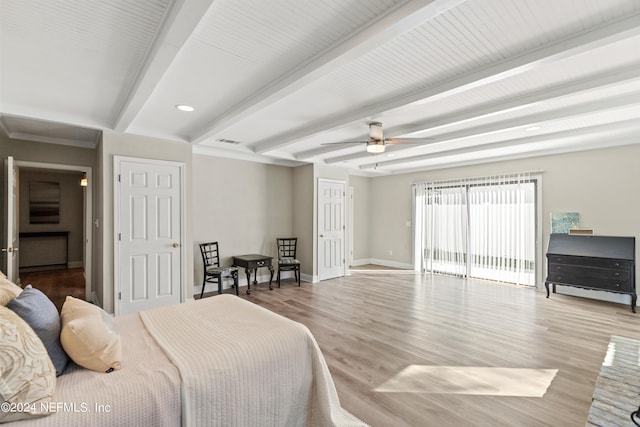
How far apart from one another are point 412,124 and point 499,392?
306 cm

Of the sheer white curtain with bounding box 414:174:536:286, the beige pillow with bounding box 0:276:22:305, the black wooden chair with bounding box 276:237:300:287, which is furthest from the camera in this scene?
the black wooden chair with bounding box 276:237:300:287

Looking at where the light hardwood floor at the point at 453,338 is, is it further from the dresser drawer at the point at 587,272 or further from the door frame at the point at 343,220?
the door frame at the point at 343,220

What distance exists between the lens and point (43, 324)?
1.54m

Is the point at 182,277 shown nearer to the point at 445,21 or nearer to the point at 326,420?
the point at 326,420

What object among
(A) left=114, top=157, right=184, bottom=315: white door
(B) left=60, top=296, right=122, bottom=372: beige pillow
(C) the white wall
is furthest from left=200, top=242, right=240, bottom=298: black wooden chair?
(B) left=60, top=296, right=122, bottom=372: beige pillow

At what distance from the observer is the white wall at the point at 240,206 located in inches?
218

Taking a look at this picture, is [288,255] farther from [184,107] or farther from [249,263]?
[184,107]

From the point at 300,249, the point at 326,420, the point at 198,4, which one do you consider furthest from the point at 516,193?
the point at 198,4

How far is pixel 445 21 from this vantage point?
1.97 meters

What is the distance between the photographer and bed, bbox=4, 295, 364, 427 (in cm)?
134

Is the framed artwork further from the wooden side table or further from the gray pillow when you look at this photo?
the gray pillow

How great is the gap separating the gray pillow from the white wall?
12.9ft

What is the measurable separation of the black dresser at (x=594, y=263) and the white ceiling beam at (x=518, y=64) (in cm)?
401

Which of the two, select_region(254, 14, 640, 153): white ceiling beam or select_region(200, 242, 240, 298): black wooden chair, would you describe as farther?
select_region(200, 242, 240, 298): black wooden chair
